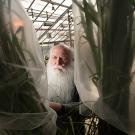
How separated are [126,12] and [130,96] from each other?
18 centimetres

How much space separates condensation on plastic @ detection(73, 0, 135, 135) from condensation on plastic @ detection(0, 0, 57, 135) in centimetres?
9

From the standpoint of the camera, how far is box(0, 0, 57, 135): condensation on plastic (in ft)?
2.14

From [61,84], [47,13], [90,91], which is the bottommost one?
[61,84]

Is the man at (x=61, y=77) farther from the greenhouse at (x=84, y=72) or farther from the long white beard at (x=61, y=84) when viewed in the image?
the greenhouse at (x=84, y=72)

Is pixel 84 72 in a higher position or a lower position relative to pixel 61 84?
higher

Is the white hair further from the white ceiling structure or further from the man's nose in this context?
the white ceiling structure

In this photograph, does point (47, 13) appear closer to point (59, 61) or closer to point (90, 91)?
point (59, 61)

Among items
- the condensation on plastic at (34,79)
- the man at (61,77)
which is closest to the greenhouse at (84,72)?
the condensation on plastic at (34,79)

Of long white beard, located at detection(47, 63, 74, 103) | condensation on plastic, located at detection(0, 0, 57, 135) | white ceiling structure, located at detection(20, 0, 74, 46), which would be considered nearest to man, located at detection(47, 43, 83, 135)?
long white beard, located at detection(47, 63, 74, 103)

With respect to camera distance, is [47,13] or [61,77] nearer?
[61,77]

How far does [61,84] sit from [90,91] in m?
1.50

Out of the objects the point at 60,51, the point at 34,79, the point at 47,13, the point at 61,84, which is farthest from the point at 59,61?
the point at 47,13

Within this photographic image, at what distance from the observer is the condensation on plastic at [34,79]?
25.7 inches

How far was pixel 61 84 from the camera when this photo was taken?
2.18 metres
